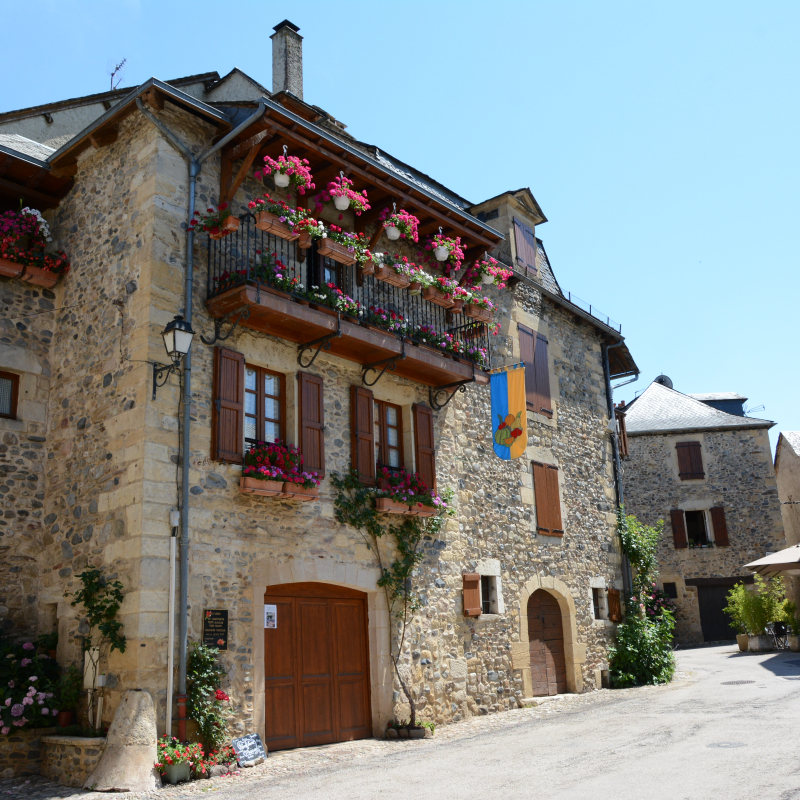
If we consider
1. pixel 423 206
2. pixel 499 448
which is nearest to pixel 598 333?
pixel 499 448

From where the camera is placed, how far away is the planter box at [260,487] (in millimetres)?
8438

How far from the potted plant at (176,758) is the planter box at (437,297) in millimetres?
6326

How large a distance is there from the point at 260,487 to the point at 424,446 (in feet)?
10.5

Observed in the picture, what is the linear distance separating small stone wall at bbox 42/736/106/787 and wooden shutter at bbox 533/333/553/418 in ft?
Answer: 29.4

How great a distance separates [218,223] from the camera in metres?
8.77

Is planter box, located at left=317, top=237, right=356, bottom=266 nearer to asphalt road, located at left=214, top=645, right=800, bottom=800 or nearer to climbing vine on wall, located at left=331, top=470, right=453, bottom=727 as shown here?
climbing vine on wall, located at left=331, top=470, right=453, bottom=727

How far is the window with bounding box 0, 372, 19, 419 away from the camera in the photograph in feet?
29.5

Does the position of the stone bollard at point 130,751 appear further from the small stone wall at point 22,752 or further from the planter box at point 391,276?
the planter box at point 391,276

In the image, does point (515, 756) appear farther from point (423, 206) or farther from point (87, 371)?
point (423, 206)

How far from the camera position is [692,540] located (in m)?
24.8

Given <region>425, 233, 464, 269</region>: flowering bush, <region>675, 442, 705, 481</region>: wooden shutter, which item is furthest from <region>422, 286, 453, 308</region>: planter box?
<region>675, 442, 705, 481</region>: wooden shutter

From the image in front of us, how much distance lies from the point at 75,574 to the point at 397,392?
4.71 m

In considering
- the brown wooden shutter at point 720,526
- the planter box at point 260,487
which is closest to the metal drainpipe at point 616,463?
the planter box at point 260,487

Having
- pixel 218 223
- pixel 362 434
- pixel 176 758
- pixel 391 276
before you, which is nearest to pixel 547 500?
pixel 362 434
